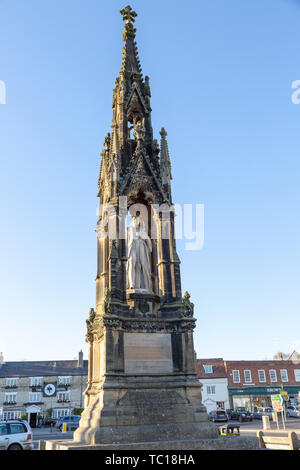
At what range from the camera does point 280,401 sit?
22719mm

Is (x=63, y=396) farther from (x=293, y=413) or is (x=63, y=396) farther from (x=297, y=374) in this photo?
(x=297, y=374)

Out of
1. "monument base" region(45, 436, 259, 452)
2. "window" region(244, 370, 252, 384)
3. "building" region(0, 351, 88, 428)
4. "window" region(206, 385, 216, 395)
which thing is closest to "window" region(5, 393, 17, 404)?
"building" region(0, 351, 88, 428)

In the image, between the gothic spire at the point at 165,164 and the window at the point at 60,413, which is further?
the window at the point at 60,413

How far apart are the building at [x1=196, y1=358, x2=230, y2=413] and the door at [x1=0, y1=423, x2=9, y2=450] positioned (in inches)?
1546

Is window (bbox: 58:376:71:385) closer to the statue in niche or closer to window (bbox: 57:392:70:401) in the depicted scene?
window (bbox: 57:392:70:401)

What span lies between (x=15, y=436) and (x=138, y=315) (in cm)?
945

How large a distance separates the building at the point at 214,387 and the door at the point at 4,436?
39.3 m

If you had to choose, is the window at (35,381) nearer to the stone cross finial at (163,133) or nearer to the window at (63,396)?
the window at (63,396)

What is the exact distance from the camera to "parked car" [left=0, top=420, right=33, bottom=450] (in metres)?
16.9

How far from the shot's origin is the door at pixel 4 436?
1672 cm

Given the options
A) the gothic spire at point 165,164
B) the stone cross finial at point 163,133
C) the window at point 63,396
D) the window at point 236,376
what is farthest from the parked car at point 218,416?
the stone cross finial at point 163,133

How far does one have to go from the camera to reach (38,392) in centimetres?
5444
